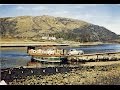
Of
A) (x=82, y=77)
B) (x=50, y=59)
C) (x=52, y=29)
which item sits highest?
(x=52, y=29)

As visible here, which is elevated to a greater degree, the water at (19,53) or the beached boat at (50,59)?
the water at (19,53)

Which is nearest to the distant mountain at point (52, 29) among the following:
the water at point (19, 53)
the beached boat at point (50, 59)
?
the water at point (19, 53)

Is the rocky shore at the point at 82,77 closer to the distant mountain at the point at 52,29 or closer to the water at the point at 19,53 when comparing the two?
the water at the point at 19,53

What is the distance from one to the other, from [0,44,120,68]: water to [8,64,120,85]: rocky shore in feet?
0.49

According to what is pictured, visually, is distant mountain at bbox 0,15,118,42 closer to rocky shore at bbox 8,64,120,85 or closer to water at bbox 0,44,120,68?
water at bbox 0,44,120,68

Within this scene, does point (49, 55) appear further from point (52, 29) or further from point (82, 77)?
point (82, 77)

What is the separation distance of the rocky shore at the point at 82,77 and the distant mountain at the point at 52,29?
28 cm

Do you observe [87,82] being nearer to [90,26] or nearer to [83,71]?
[83,71]

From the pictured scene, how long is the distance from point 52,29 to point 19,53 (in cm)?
38

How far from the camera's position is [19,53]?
275 centimetres

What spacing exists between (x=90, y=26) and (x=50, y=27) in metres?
0.37

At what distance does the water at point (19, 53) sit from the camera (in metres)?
2.72

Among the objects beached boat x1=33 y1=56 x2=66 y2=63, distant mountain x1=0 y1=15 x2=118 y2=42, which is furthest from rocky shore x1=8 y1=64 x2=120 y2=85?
distant mountain x1=0 y1=15 x2=118 y2=42

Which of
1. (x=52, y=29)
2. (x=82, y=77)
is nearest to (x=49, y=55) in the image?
(x=52, y=29)
